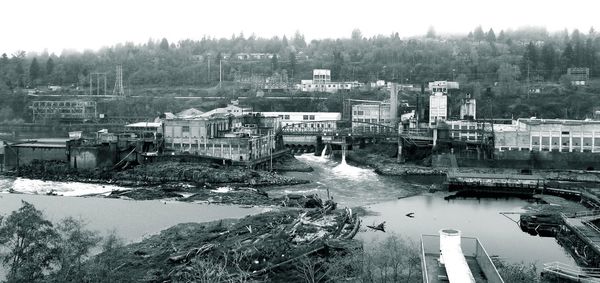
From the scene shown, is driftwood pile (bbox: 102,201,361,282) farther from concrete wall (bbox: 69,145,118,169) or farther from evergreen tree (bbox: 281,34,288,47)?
evergreen tree (bbox: 281,34,288,47)

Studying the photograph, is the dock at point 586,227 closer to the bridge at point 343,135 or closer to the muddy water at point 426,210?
the muddy water at point 426,210

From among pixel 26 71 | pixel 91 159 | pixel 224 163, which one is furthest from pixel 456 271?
pixel 26 71

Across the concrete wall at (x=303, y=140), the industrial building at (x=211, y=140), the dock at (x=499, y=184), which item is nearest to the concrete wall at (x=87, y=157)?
the industrial building at (x=211, y=140)

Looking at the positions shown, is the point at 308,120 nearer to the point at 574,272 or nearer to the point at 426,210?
the point at 426,210

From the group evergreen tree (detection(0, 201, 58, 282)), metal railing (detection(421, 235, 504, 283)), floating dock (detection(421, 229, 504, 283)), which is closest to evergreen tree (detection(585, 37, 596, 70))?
metal railing (detection(421, 235, 504, 283))

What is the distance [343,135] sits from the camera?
114 ft

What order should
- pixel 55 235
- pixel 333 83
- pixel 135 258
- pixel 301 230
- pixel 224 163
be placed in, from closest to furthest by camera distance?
pixel 55 235 → pixel 135 258 → pixel 301 230 → pixel 224 163 → pixel 333 83

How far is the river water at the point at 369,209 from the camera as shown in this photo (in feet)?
52.8

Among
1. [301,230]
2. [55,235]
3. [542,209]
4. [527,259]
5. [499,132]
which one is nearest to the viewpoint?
[55,235]

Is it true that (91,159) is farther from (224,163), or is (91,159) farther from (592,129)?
(592,129)

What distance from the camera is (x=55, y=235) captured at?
9.66m

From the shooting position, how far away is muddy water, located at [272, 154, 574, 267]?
51.0ft

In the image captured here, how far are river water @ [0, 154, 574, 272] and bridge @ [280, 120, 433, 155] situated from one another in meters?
6.67

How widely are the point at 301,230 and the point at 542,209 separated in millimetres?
8480
